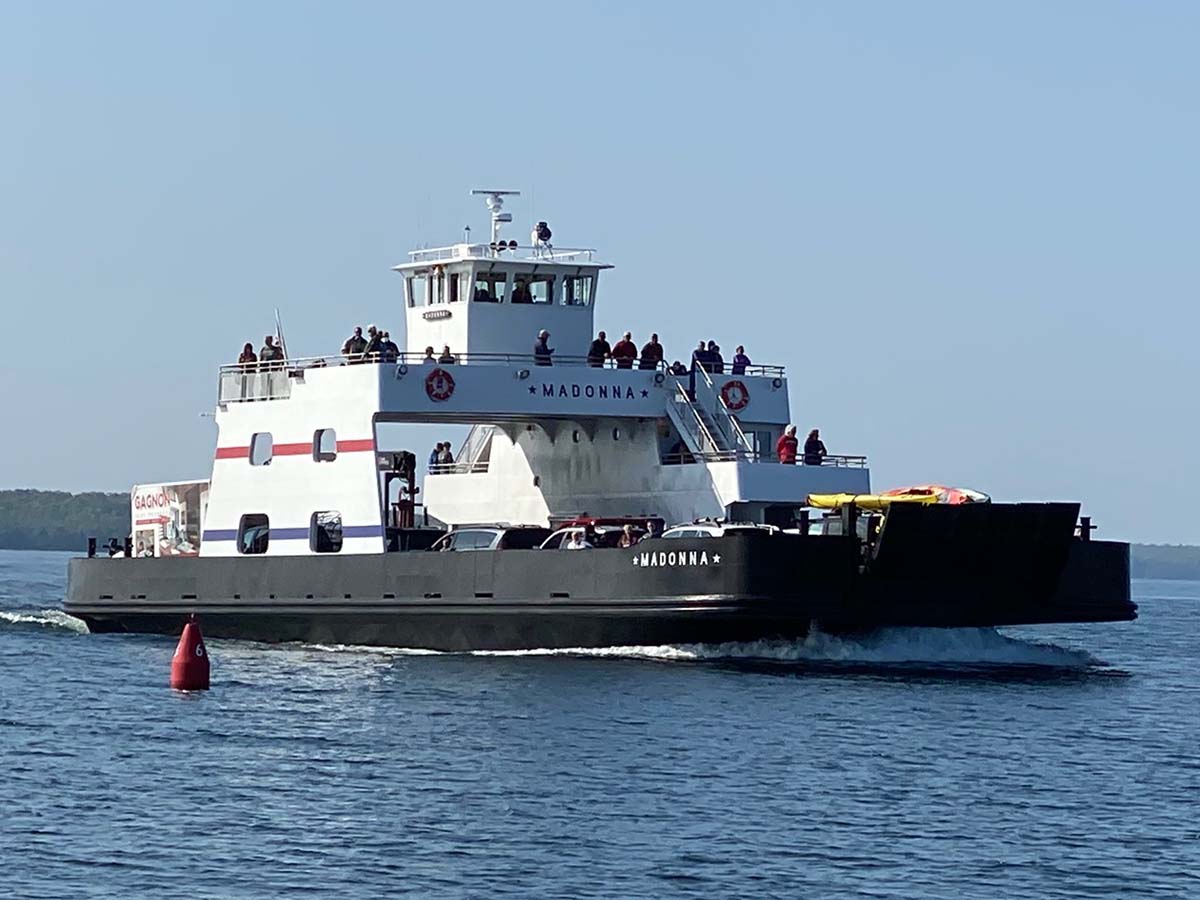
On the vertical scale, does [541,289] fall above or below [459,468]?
above

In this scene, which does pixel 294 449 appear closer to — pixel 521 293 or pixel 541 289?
pixel 521 293

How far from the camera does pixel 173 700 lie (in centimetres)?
→ 2519

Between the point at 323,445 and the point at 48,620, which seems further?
the point at 48,620

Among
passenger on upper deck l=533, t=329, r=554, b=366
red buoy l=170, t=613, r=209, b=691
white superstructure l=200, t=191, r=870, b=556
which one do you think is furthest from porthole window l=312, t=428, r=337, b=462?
red buoy l=170, t=613, r=209, b=691

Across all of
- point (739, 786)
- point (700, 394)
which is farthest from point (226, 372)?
point (739, 786)

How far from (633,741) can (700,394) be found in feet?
35.6

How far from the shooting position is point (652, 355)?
1248 inches

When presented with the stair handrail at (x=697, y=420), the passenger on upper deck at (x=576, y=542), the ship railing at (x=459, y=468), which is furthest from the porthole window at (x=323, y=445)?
the stair handrail at (x=697, y=420)

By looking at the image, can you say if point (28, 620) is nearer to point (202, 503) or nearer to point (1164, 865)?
point (202, 503)

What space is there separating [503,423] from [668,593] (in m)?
6.78

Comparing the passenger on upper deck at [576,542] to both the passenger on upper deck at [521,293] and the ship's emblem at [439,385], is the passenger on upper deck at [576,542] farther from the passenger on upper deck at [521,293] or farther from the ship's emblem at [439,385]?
the passenger on upper deck at [521,293]

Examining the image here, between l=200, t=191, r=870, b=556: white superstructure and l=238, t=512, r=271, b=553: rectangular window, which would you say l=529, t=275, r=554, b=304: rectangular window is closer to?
l=200, t=191, r=870, b=556: white superstructure

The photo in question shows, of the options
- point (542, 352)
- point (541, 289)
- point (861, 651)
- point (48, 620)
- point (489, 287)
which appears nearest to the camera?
point (861, 651)

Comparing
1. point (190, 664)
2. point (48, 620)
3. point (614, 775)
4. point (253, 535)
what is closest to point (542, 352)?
point (253, 535)
